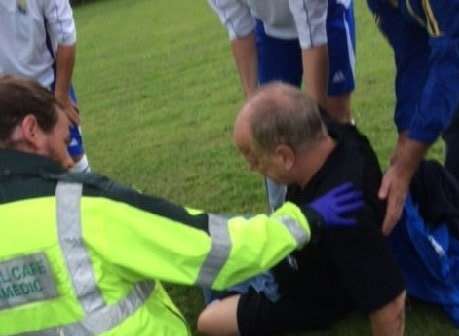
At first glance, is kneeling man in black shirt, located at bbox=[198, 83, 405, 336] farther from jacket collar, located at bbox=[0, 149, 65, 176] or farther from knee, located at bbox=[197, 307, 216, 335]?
jacket collar, located at bbox=[0, 149, 65, 176]

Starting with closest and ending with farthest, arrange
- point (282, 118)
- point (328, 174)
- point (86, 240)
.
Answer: point (86, 240) < point (282, 118) < point (328, 174)

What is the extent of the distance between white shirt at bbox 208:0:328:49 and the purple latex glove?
3.14 feet

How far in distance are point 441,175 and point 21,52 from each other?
79.5 inches

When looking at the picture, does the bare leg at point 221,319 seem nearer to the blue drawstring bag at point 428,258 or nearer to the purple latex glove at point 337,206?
the blue drawstring bag at point 428,258

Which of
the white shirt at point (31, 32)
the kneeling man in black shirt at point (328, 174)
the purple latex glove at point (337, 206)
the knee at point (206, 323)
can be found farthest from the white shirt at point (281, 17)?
the knee at point (206, 323)

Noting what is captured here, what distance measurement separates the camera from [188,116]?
7199mm

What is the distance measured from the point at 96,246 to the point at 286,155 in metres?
0.70

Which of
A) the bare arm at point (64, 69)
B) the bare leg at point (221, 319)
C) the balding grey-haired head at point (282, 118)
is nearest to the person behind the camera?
the balding grey-haired head at point (282, 118)

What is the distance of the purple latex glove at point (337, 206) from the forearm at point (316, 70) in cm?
92

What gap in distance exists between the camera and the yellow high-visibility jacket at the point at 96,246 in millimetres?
2094

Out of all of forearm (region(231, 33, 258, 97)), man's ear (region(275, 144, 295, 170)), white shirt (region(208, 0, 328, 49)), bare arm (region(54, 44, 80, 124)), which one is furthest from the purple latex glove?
bare arm (region(54, 44, 80, 124))

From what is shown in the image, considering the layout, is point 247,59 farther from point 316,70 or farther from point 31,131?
point 31,131

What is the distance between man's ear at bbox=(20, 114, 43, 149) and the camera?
85.8 inches

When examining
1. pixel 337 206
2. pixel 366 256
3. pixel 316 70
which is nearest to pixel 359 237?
pixel 366 256
